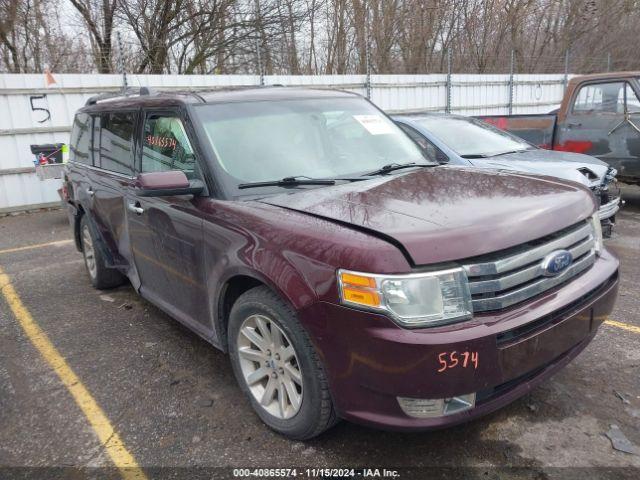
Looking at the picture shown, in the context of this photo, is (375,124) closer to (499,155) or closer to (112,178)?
(112,178)

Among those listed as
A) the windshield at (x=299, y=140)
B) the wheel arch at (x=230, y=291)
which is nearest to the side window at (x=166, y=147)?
the windshield at (x=299, y=140)

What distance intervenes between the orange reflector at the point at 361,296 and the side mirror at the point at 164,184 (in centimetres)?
127

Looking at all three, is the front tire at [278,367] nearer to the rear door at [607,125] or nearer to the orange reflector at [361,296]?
the orange reflector at [361,296]

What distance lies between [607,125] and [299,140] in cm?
573

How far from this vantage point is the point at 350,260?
2.19 m

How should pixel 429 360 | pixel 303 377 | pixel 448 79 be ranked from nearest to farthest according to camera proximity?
pixel 429 360, pixel 303 377, pixel 448 79

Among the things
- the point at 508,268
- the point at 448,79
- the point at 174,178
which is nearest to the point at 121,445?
the point at 174,178

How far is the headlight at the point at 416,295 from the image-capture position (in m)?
2.14

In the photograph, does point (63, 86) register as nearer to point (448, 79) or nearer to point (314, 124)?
point (314, 124)

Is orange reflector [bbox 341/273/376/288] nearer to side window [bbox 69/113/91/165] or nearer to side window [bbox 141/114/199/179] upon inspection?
side window [bbox 141/114/199/179]

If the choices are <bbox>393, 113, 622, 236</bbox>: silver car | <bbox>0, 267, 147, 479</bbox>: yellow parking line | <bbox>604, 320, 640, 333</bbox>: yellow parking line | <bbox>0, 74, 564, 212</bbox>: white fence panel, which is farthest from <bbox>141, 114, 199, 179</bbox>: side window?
<bbox>0, 74, 564, 212</bbox>: white fence panel

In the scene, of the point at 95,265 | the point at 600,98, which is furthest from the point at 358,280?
the point at 600,98

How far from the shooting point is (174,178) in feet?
9.66

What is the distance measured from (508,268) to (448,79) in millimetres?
13394
